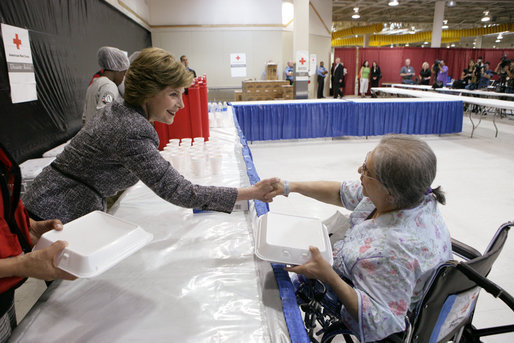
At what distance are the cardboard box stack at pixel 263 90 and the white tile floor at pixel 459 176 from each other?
135 inches

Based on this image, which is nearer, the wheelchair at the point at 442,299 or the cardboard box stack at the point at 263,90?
the wheelchair at the point at 442,299

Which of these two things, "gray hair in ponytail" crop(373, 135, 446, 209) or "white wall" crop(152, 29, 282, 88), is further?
"white wall" crop(152, 29, 282, 88)

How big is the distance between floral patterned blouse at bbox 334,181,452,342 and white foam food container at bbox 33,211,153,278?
592 millimetres

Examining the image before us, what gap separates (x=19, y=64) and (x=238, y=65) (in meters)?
8.77

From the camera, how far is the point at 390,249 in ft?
2.87

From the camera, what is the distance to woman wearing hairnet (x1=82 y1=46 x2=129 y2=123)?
233cm

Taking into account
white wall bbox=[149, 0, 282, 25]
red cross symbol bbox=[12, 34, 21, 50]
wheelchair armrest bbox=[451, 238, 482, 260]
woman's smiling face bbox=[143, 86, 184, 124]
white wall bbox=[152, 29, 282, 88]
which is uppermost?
white wall bbox=[149, 0, 282, 25]

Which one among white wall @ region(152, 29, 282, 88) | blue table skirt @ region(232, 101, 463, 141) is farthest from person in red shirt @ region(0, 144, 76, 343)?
white wall @ region(152, 29, 282, 88)

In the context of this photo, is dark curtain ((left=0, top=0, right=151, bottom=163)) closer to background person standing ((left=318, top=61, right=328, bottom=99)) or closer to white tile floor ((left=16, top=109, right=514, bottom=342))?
white tile floor ((left=16, top=109, right=514, bottom=342))

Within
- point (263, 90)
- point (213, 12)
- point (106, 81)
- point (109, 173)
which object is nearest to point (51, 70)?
point (106, 81)

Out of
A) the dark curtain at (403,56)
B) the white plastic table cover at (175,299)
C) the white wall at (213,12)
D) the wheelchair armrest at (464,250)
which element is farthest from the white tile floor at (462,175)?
the dark curtain at (403,56)

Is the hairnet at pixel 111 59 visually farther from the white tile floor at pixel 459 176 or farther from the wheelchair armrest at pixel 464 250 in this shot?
the wheelchair armrest at pixel 464 250

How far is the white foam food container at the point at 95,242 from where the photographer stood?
716mm

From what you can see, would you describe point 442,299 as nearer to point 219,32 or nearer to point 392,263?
point 392,263
